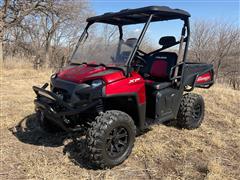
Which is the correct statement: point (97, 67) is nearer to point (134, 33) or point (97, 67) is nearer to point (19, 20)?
point (134, 33)

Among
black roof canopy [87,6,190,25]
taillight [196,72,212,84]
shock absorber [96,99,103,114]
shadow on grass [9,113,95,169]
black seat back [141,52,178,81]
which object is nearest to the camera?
shock absorber [96,99,103,114]

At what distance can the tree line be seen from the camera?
57.1 feet

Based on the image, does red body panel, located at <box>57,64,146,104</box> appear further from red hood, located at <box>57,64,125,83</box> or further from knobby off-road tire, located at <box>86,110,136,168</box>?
knobby off-road tire, located at <box>86,110,136,168</box>

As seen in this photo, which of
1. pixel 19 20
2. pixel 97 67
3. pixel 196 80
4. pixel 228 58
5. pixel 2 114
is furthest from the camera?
pixel 228 58

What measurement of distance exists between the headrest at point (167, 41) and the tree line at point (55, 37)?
8.30 metres

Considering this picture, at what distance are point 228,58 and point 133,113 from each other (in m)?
25.5

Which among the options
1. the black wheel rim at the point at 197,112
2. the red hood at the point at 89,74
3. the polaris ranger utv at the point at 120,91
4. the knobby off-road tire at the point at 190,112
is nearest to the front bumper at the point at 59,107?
the polaris ranger utv at the point at 120,91

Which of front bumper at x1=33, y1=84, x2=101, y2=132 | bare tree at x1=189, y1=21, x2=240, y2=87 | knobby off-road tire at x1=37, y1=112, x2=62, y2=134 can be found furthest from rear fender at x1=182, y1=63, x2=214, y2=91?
bare tree at x1=189, y1=21, x2=240, y2=87

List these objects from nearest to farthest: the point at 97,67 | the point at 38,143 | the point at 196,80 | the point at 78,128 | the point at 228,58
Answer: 1. the point at 78,128
2. the point at 97,67
3. the point at 38,143
4. the point at 196,80
5. the point at 228,58

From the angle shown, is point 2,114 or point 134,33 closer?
point 134,33

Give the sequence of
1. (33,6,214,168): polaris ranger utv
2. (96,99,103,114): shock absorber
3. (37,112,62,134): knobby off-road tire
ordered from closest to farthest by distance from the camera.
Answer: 1. (33,6,214,168): polaris ranger utv
2. (96,99,103,114): shock absorber
3. (37,112,62,134): knobby off-road tire

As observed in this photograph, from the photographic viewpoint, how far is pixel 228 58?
27.4 meters

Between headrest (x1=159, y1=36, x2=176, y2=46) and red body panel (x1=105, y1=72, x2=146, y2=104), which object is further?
headrest (x1=159, y1=36, x2=176, y2=46)

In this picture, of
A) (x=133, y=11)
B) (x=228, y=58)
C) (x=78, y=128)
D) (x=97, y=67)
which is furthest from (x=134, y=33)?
(x=228, y=58)
